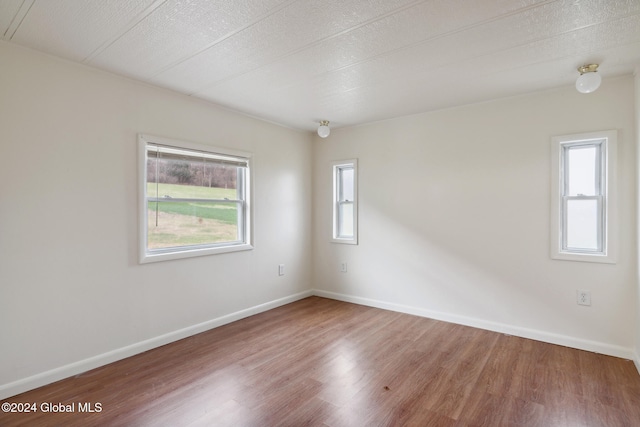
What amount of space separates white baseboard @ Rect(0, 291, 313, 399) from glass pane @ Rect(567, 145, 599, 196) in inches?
145

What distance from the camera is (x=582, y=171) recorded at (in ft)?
9.93

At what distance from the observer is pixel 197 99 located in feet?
11.0

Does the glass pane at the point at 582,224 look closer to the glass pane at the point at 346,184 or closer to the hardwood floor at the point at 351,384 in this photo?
the hardwood floor at the point at 351,384

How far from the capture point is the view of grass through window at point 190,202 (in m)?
3.08

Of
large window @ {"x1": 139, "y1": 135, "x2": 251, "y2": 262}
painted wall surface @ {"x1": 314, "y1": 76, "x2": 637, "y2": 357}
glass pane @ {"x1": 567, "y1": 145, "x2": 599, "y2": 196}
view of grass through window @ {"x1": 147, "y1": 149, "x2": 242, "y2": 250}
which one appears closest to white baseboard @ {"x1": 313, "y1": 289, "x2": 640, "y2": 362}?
painted wall surface @ {"x1": 314, "y1": 76, "x2": 637, "y2": 357}

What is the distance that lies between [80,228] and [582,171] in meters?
4.49

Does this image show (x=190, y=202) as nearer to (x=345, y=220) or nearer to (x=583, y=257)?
(x=345, y=220)

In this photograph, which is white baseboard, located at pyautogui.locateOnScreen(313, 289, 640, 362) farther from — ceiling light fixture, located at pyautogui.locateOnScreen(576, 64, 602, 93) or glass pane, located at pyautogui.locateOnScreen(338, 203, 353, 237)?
ceiling light fixture, located at pyautogui.locateOnScreen(576, 64, 602, 93)

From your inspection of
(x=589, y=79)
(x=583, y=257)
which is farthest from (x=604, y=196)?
(x=589, y=79)

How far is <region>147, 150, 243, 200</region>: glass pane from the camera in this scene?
3.08 metres

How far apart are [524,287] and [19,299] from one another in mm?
4343

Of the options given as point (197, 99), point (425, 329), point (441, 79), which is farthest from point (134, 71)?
point (425, 329)

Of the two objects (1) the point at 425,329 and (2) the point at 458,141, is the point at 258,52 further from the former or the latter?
(1) the point at 425,329

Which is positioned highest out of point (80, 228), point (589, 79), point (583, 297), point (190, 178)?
point (589, 79)
